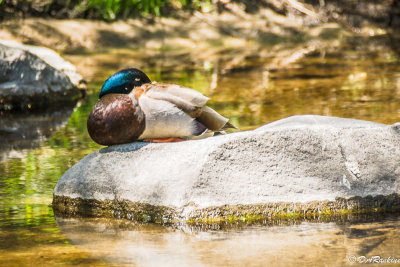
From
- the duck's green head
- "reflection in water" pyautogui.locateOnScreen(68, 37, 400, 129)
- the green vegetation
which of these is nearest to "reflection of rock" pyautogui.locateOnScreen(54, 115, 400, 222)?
the duck's green head

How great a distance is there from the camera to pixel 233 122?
6.43 metres

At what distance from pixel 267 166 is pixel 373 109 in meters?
3.53

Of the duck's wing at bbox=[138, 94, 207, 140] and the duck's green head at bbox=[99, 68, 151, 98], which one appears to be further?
the duck's green head at bbox=[99, 68, 151, 98]

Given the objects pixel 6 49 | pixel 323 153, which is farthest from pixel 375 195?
pixel 6 49

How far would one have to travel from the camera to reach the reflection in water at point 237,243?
9.64ft

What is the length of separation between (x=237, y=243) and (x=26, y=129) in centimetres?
400

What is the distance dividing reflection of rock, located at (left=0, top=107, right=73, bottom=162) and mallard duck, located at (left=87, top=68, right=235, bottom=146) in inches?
69.7

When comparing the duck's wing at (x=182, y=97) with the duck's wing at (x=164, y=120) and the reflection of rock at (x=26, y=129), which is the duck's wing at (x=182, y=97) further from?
the reflection of rock at (x=26, y=129)

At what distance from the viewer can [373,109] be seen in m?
6.78

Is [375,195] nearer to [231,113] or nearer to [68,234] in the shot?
[68,234]

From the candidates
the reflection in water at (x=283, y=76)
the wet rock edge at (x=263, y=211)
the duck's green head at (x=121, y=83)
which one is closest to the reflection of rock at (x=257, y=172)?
the wet rock edge at (x=263, y=211)

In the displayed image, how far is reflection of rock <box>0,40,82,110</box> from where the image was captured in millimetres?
7602

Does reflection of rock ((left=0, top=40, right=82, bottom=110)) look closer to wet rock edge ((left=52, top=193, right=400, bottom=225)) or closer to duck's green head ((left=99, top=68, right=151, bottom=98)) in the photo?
duck's green head ((left=99, top=68, right=151, bottom=98))

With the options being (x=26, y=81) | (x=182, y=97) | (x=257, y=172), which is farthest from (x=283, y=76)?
(x=257, y=172)
